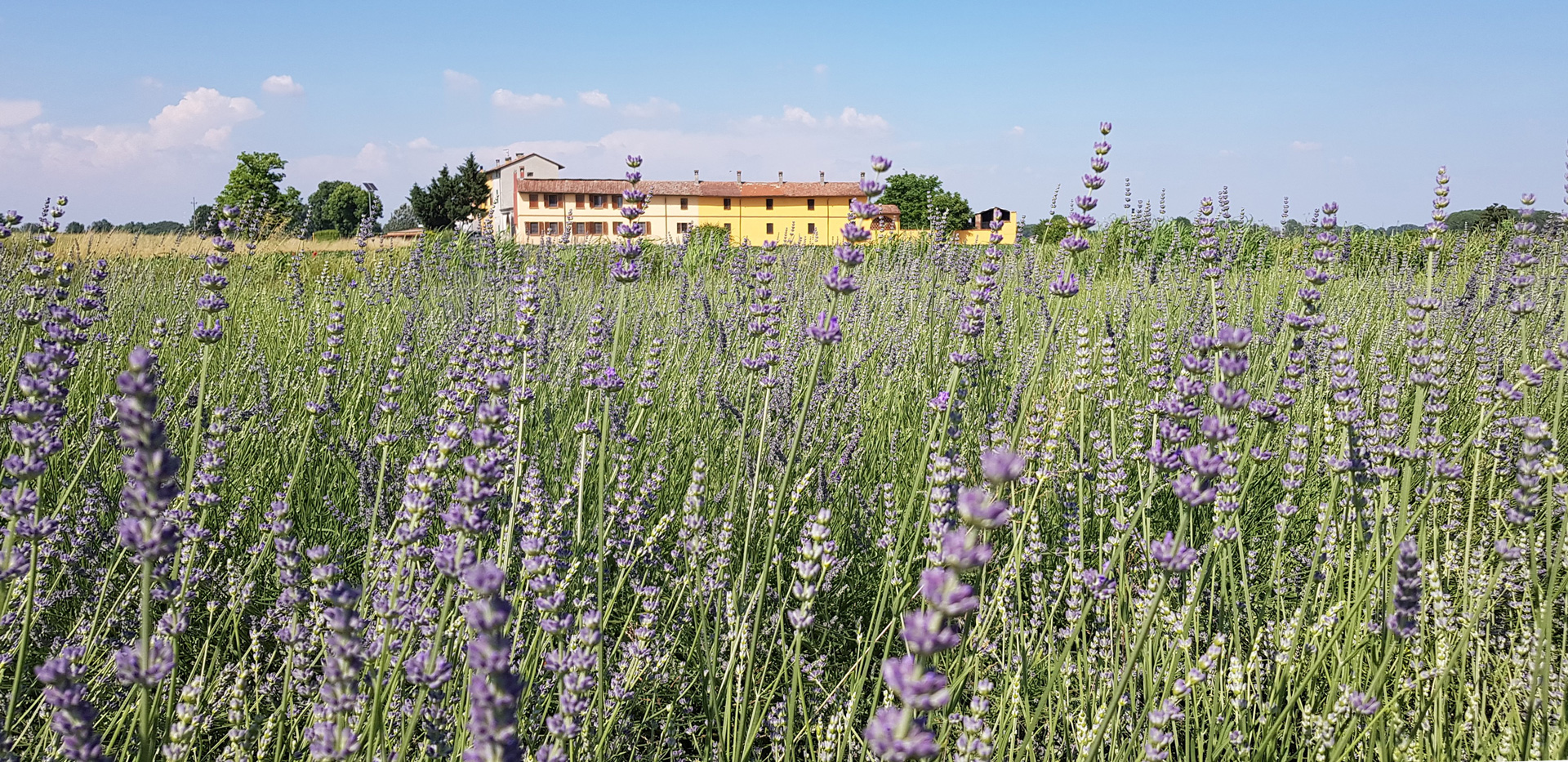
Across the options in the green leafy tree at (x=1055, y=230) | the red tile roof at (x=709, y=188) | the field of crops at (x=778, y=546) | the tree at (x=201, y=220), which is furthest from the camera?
the red tile roof at (x=709, y=188)

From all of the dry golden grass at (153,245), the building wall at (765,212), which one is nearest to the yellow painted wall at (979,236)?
the dry golden grass at (153,245)

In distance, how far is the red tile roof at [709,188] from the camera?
56688mm

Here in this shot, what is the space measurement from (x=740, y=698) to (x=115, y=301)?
16.8 feet

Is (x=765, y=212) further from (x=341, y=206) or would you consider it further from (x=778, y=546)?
(x=778, y=546)

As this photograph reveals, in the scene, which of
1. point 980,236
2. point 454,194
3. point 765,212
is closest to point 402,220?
point 454,194

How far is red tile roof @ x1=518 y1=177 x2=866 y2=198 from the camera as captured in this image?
56688 mm

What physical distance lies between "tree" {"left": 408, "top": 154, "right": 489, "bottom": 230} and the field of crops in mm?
57154

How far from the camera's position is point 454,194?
58.1 m

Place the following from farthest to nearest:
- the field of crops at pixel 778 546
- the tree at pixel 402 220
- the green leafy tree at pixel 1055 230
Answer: the tree at pixel 402 220 → the green leafy tree at pixel 1055 230 → the field of crops at pixel 778 546

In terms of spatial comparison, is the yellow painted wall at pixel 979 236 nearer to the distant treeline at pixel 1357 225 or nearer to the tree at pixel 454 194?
the distant treeline at pixel 1357 225

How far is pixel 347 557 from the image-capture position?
2426 millimetres

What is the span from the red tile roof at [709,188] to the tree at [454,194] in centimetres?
292

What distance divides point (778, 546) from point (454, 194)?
200 feet

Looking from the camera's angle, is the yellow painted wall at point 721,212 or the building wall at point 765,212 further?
the building wall at point 765,212
